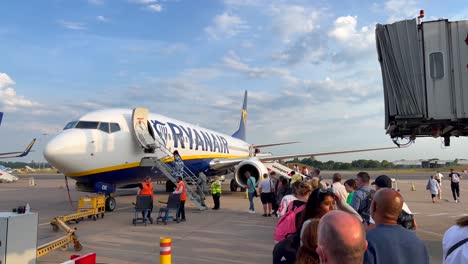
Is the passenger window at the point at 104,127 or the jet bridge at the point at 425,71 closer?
the jet bridge at the point at 425,71

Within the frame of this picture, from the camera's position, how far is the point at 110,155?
13164mm

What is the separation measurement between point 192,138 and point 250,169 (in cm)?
304

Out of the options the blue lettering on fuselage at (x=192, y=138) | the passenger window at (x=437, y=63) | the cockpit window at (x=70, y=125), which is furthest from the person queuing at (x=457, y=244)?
the blue lettering on fuselage at (x=192, y=138)

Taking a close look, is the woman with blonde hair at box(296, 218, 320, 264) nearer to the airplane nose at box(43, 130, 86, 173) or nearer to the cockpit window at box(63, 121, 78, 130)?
the airplane nose at box(43, 130, 86, 173)

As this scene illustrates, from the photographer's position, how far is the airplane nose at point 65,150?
11719 mm

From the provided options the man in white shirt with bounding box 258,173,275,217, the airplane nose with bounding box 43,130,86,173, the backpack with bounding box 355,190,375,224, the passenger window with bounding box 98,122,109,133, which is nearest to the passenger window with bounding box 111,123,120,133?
the passenger window with bounding box 98,122,109,133

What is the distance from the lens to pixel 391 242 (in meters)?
2.68

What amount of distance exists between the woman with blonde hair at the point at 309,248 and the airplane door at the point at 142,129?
40.2 ft

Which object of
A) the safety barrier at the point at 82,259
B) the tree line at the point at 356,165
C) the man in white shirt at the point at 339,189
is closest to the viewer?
the safety barrier at the point at 82,259

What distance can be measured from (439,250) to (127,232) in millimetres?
6766

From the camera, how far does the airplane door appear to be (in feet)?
46.5

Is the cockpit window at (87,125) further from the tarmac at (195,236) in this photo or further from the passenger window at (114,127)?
the tarmac at (195,236)

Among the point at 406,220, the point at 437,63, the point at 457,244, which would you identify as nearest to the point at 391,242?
the point at 457,244

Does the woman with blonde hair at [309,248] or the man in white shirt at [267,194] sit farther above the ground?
the woman with blonde hair at [309,248]
